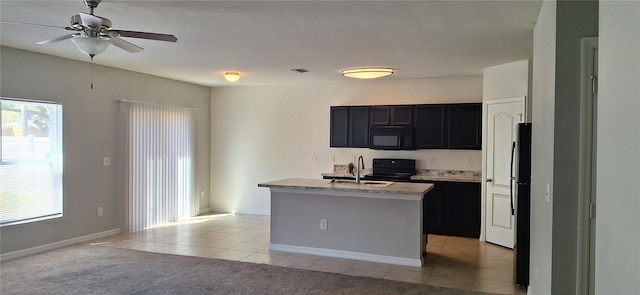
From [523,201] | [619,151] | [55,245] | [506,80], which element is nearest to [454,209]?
[506,80]

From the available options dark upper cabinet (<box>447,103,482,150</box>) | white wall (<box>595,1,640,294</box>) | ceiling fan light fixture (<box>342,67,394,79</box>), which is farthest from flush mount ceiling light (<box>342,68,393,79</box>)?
white wall (<box>595,1,640,294</box>)

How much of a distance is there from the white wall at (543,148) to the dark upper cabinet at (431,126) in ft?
9.15

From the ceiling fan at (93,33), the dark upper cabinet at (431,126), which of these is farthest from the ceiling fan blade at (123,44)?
the dark upper cabinet at (431,126)

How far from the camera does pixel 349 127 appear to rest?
726 cm

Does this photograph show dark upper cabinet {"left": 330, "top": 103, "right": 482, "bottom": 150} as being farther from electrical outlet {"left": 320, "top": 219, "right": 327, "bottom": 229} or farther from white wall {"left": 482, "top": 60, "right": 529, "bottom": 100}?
electrical outlet {"left": 320, "top": 219, "right": 327, "bottom": 229}

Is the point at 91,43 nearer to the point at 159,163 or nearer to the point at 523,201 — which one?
the point at 523,201

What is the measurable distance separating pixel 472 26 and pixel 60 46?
14.2ft

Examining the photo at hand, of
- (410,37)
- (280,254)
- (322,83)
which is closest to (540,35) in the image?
(410,37)

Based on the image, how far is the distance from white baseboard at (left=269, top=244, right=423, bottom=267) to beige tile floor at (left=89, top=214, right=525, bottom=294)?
9 cm

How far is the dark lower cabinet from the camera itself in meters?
6.12

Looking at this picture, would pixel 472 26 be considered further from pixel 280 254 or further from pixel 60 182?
pixel 60 182

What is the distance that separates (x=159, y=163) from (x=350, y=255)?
3668mm

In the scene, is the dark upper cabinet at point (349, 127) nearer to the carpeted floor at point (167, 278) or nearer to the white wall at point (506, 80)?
the white wall at point (506, 80)

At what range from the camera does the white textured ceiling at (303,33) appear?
10.7 ft
